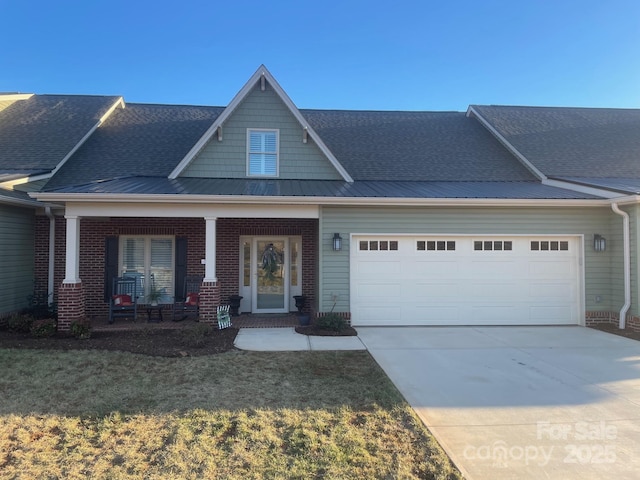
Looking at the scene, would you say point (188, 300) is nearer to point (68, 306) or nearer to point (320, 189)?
point (68, 306)

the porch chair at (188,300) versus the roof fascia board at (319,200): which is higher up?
the roof fascia board at (319,200)

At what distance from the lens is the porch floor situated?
929 centimetres

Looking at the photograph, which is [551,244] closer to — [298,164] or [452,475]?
[298,164]

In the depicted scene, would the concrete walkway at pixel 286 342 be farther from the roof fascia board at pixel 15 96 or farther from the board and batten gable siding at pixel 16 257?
the roof fascia board at pixel 15 96

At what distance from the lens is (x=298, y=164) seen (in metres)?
11.2

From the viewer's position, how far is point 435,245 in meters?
9.81

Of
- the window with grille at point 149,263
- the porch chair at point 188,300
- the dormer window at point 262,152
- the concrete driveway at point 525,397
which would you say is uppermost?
the dormer window at point 262,152

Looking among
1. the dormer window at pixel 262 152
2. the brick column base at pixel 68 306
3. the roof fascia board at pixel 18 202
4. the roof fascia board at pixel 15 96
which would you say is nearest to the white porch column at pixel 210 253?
the dormer window at pixel 262 152

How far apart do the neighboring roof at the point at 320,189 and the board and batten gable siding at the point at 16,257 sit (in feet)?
5.86

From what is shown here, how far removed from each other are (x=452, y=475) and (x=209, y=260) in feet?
23.4

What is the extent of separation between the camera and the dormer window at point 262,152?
1119 centimetres

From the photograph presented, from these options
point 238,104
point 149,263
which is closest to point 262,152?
point 238,104

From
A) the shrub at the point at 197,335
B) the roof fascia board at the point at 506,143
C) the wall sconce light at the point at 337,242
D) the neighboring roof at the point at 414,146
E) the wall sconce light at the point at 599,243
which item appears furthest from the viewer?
the neighboring roof at the point at 414,146

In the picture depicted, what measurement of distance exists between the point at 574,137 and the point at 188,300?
14.0m
